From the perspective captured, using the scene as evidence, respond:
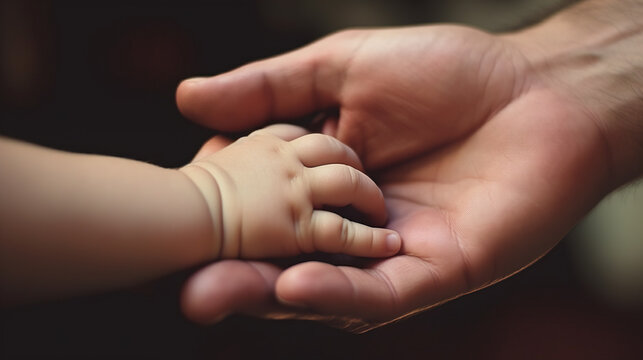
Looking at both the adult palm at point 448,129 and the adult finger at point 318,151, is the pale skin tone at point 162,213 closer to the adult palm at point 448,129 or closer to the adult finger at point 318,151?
the adult finger at point 318,151

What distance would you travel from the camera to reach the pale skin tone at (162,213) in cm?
43

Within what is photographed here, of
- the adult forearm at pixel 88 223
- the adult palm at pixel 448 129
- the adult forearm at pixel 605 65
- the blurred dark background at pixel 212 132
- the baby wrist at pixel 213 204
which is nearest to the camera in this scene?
the adult forearm at pixel 88 223

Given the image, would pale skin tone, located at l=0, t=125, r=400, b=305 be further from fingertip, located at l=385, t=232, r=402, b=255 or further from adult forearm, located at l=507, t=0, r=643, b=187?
adult forearm, located at l=507, t=0, r=643, b=187

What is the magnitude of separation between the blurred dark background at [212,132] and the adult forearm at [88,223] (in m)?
0.57

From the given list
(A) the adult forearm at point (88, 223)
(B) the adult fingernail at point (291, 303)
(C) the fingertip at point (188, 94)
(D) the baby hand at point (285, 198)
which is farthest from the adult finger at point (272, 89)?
(B) the adult fingernail at point (291, 303)

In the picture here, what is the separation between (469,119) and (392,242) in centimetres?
30

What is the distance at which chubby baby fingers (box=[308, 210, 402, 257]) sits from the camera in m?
0.57

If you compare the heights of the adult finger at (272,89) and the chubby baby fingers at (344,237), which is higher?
the adult finger at (272,89)

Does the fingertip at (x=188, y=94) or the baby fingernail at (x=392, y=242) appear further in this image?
the fingertip at (x=188, y=94)

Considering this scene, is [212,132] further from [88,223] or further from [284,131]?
[88,223]

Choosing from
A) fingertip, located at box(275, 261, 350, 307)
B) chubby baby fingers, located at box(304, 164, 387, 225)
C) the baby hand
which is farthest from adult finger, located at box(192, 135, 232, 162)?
fingertip, located at box(275, 261, 350, 307)

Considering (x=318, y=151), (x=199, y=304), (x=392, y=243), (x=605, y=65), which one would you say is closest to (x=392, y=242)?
(x=392, y=243)

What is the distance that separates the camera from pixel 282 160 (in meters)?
0.60

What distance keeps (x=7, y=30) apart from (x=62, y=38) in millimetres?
252
